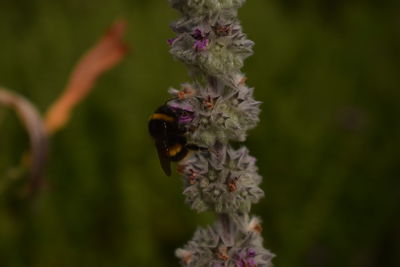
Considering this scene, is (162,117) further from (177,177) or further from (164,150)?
(177,177)

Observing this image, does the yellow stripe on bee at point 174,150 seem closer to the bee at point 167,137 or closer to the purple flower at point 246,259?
the bee at point 167,137

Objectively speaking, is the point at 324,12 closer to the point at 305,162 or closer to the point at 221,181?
the point at 305,162

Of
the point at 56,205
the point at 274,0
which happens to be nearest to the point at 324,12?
the point at 274,0

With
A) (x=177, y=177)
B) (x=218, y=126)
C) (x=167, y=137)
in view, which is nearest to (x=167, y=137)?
(x=167, y=137)

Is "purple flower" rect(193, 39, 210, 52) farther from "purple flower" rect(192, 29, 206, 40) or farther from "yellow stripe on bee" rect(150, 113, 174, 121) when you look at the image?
"yellow stripe on bee" rect(150, 113, 174, 121)

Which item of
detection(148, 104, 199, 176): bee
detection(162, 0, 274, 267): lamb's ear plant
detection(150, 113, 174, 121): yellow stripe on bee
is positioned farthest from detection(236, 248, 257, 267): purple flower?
detection(150, 113, 174, 121): yellow stripe on bee
